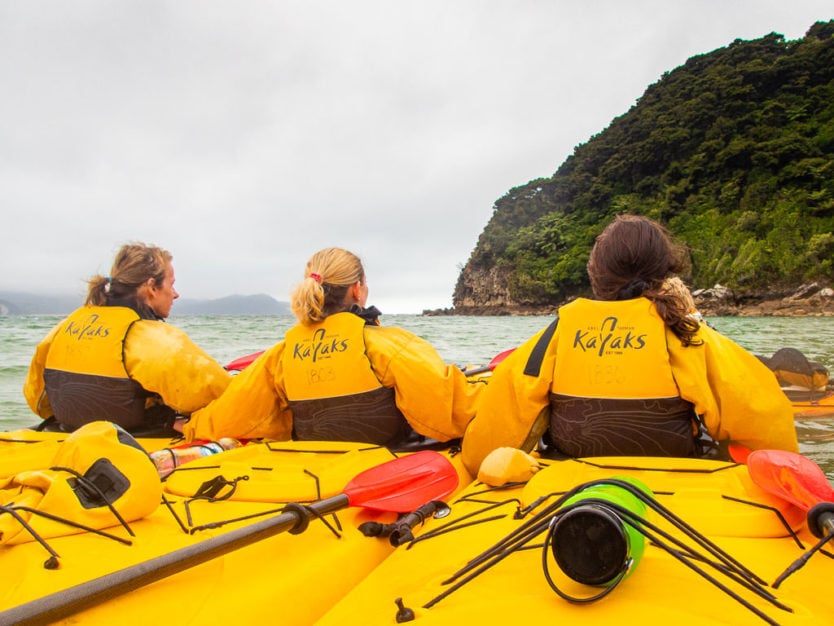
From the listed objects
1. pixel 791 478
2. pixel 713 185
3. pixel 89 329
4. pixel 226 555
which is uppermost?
pixel 713 185

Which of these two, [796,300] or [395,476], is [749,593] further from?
[796,300]

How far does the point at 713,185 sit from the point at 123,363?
4902 centimetres

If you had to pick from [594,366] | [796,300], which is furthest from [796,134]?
[594,366]

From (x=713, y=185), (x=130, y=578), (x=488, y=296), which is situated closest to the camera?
(x=130, y=578)

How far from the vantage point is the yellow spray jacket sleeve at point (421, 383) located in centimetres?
260

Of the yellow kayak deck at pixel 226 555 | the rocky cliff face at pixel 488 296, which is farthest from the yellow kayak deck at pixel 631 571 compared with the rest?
the rocky cliff face at pixel 488 296

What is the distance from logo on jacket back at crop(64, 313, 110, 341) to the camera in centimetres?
301

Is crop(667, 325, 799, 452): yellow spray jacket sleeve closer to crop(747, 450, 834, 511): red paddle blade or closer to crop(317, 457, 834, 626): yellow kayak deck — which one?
crop(317, 457, 834, 626): yellow kayak deck

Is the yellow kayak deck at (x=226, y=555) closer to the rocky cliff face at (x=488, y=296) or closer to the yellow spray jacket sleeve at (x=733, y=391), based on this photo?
the yellow spray jacket sleeve at (x=733, y=391)

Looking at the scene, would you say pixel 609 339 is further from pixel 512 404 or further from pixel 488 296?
pixel 488 296

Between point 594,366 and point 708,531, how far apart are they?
781mm

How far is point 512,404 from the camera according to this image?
7.33 feet

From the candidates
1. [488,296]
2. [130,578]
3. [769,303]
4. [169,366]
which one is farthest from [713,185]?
[130,578]

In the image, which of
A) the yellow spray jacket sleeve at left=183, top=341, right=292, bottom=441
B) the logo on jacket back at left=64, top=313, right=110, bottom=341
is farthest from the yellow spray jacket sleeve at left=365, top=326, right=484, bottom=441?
the logo on jacket back at left=64, top=313, right=110, bottom=341
